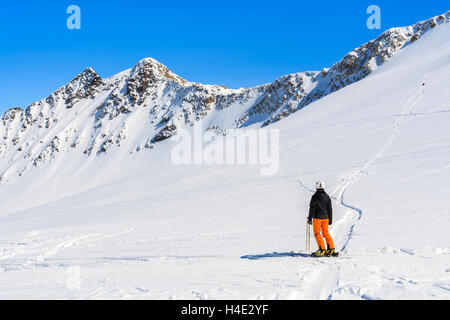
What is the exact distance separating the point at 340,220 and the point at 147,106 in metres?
111

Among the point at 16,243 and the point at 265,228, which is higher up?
the point at 265,228

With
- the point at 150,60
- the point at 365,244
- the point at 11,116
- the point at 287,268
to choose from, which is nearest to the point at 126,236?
the point at 287,268

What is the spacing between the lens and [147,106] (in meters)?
114

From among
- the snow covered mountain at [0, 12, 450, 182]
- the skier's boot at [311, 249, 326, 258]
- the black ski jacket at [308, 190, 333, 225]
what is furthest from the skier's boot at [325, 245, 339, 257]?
the snow covered mountain at [0, 12, 450, 182]

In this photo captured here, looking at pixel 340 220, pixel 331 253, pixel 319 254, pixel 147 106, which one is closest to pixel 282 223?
pixel 340 220

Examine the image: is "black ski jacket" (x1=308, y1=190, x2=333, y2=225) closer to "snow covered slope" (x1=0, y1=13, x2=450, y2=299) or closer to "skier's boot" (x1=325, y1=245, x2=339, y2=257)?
"skier's boot" (x1=325, y1=245, x2=339, y2=257)

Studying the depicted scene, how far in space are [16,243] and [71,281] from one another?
21.3 ft

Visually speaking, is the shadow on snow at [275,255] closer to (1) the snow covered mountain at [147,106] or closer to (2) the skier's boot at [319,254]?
(2) the skier's boot at [319,254]

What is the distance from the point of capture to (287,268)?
5.82 meters

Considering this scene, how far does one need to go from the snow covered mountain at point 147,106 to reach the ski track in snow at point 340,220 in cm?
6374

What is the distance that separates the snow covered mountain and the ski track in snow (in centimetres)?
6374

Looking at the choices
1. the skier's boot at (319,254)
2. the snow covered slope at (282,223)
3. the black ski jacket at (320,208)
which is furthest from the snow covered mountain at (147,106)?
the skier's boot at (319,254)

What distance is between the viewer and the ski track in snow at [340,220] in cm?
461
